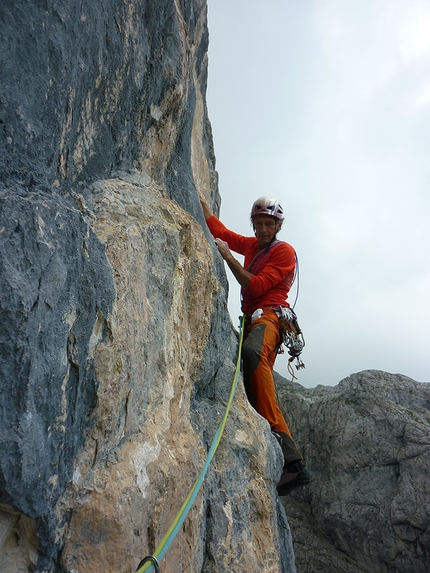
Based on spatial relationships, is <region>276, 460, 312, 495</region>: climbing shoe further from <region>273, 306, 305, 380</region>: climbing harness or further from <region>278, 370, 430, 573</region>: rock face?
<region>278, 370, 430, 573</region>: rock face

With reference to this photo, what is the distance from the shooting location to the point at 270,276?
5273 millimetres

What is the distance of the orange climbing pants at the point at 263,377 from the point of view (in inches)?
184

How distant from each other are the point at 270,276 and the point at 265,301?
0.34 metres

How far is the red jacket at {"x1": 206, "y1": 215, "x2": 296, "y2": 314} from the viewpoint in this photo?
5.23m

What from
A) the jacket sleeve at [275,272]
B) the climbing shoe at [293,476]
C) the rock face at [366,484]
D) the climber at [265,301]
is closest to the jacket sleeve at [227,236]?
the climber at [265,301]

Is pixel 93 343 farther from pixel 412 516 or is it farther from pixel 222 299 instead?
pixel 412 516

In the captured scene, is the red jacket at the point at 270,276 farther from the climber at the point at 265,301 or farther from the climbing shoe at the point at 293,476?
the climbing shoe at the point at 293,476

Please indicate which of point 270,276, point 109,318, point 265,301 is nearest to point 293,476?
point 265,301

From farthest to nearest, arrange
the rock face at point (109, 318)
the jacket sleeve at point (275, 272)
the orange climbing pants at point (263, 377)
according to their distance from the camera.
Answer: the jacket sleeve at point (275, 272) → the orange climbing pants at point (263, 377) → the rock face at point (109, 318)

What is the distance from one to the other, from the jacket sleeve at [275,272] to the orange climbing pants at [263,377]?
1.51ft

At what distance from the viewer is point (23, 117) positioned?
75.0 inches

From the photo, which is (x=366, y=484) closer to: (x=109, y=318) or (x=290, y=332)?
(x=290, y=332)

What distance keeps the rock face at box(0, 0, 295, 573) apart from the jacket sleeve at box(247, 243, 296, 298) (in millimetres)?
1297

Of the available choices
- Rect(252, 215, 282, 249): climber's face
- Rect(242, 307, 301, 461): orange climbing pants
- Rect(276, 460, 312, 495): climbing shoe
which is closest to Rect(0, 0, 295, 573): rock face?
Rect(242, 307, 301, 461): orange climbing pants
